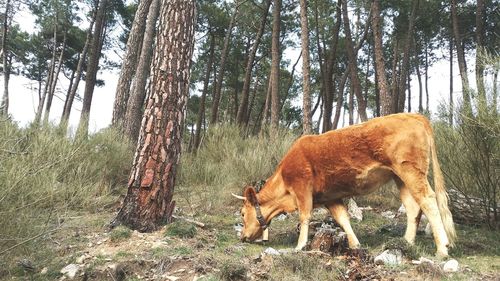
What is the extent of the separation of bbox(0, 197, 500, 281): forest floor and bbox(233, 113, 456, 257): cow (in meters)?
0.41

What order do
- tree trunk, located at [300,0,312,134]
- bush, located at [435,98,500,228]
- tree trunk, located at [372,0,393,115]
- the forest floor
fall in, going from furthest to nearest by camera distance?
tree trunk, located at [372,0,393,115] < tree trunk, located at [300,0,312,134] < bush, located at [435,98,500,228] < the forest floor

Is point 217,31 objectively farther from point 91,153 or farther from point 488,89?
point 488,89

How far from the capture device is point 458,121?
721cm

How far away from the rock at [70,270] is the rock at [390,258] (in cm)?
316

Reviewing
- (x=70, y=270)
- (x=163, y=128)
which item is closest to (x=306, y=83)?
(x=163, y=128)

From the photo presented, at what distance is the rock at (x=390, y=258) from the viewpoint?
4.79 metres

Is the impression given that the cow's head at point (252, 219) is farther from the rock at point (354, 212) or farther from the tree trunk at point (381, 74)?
the tree trunk at point (381, 74)

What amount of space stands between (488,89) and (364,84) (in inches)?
1179

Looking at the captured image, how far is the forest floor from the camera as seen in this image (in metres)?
4.50

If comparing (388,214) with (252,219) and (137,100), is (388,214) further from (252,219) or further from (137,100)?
(137,100)

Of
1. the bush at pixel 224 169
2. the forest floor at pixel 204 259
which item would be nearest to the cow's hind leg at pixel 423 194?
the forest floor at pixel 204 259

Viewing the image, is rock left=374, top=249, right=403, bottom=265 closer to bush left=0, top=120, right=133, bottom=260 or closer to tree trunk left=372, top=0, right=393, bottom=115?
bush left=0, top=120, right=133, bottom=260

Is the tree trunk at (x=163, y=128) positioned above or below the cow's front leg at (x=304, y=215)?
above

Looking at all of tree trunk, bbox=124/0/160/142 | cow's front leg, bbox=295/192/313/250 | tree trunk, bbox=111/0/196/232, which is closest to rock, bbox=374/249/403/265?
cow's front leg, bbox=295/192/313/250
